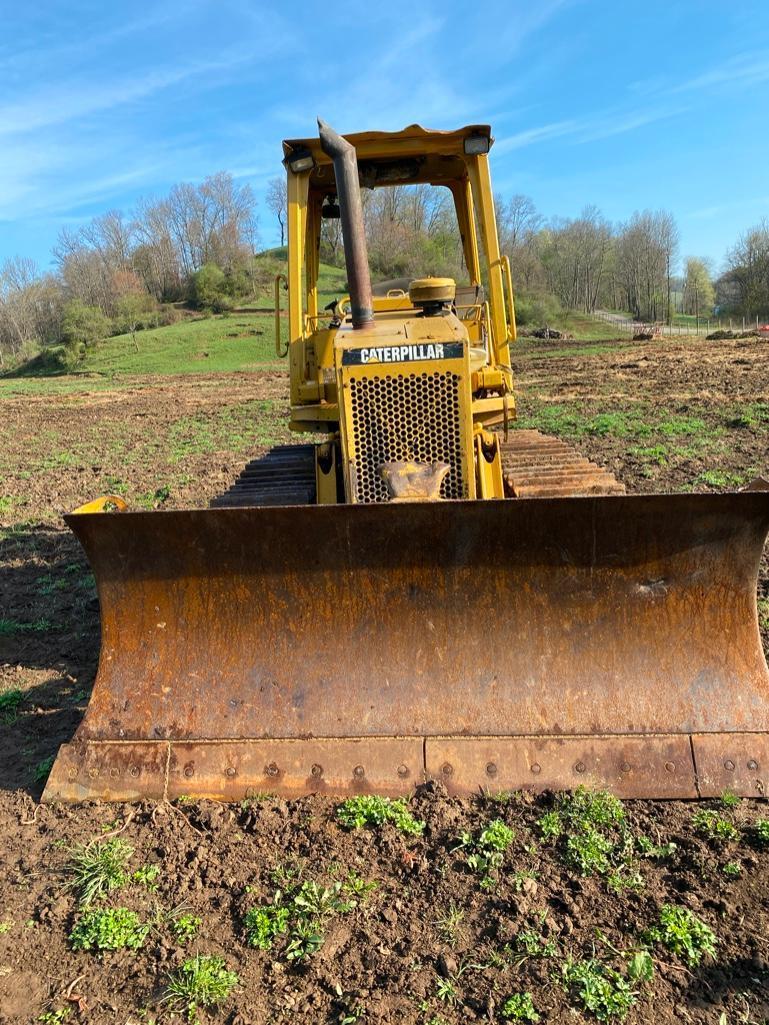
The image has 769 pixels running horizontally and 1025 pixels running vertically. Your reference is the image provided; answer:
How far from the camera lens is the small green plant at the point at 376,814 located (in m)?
3.18

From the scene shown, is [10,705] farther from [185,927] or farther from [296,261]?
[296,261]

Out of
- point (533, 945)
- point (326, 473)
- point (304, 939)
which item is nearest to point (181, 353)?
point (326, 473)

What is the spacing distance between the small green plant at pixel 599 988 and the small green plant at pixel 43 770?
8.13 feet

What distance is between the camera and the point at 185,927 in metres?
2.71

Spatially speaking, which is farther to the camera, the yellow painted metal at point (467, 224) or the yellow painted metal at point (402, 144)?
the yellow painted metal at point (467, 224)

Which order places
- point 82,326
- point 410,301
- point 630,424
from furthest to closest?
point 82,326 < point 630,424 < point 410,301

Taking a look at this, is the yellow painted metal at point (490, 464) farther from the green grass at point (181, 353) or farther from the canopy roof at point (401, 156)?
the green grass at point (181, 353)

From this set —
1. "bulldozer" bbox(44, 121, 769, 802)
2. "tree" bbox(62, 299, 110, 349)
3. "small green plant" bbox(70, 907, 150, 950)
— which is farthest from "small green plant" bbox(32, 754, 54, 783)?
"tree" bbox(62, 299, 110, 349)

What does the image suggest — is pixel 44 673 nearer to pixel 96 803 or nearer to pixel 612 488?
pixel 96 803

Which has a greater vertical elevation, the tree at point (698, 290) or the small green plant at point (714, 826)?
the tree at point (698, 290)

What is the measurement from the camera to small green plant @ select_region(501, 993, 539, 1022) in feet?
7.54

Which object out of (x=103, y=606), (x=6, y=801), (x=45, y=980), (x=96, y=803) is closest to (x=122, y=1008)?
(x=45, y=980)

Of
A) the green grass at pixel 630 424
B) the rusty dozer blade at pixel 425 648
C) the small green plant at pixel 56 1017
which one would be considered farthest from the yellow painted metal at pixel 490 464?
the green grass at pixel 630 424

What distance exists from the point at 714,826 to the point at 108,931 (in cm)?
229
